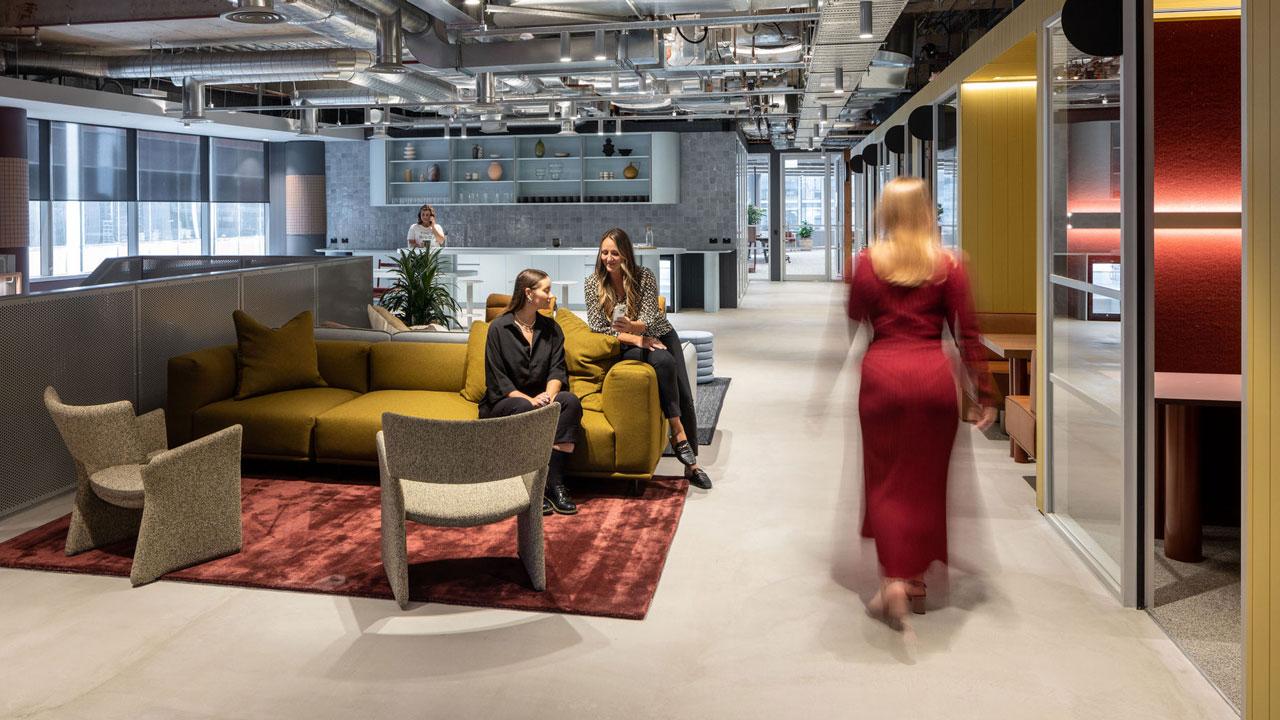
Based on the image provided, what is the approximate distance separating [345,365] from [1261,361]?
15.7 feet

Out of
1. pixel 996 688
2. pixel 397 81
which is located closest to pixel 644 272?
pixel 996 688

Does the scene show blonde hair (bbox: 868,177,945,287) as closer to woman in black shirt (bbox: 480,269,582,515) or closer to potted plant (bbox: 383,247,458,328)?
woman in black shirt (bbox: 480,269,582,515)

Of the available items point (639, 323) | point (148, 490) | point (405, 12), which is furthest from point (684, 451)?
point (405, 12)

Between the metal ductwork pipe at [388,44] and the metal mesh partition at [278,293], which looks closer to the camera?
the metal mesh partition at [278,293]

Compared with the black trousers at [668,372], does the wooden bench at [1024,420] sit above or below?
below

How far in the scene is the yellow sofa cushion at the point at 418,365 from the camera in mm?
6004

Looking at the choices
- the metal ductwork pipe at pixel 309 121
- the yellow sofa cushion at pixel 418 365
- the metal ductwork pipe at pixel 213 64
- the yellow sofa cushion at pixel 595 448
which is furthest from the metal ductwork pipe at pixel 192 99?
the yellow sofa cushion at pixel 595 448

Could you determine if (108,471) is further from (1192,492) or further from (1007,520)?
(1192,492)

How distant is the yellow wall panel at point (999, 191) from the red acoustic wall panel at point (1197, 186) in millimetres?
2350

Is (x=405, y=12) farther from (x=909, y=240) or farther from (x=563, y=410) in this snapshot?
(x=909, y=240)

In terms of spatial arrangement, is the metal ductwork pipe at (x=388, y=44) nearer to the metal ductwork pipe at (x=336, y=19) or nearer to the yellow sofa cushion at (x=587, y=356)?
the metal ductwork pipe at (x=336, y=19)

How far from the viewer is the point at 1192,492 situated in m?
4.28

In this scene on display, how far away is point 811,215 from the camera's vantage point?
97.2 ft

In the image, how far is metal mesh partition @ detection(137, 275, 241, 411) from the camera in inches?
226
